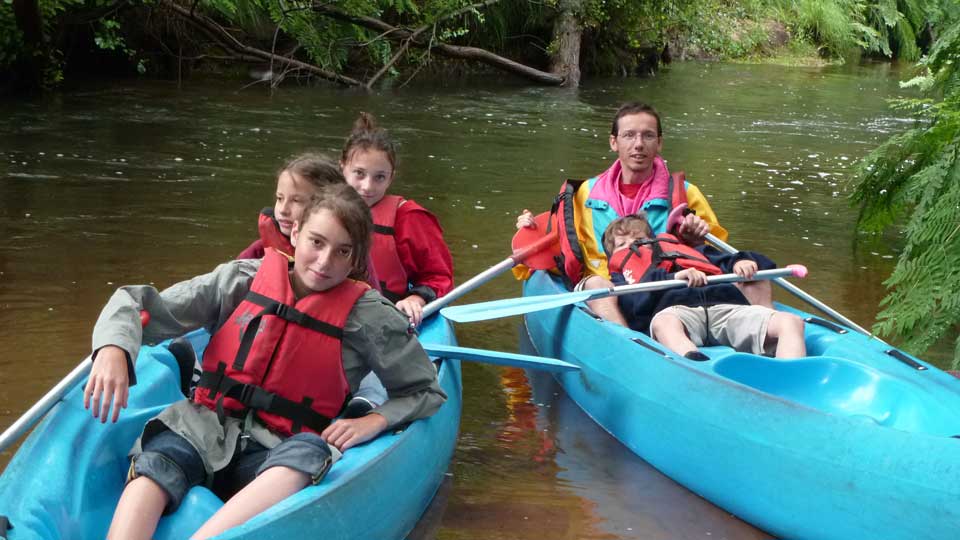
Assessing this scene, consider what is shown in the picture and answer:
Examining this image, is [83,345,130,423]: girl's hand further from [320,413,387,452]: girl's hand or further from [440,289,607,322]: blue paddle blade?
[440,289,607,322]: blue paddle blade

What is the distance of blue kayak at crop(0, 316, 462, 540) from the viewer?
2.40m

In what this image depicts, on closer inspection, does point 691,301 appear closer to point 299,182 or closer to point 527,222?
point 527,222

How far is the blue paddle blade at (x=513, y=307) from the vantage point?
13.7 ft

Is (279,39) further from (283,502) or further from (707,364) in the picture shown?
(283,502)

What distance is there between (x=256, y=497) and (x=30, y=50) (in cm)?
933

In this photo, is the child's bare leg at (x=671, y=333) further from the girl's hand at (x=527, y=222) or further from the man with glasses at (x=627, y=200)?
the girl's hand at (x=527, y=222)

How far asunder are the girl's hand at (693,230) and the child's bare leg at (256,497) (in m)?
2.40

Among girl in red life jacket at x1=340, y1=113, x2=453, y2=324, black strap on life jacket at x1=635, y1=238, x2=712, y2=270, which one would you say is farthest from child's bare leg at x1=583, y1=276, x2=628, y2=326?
girl in red life jacket at x1=340, y1=113, x2=453, y2=324

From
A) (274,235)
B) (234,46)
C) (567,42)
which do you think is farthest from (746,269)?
(567,42)

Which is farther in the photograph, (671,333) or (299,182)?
(671,333)

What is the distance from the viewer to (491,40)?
48.4ft

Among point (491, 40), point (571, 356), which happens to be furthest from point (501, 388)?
point (491, 40)

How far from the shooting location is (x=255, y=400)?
2.71 metres

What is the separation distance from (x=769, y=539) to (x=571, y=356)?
1223 mm
